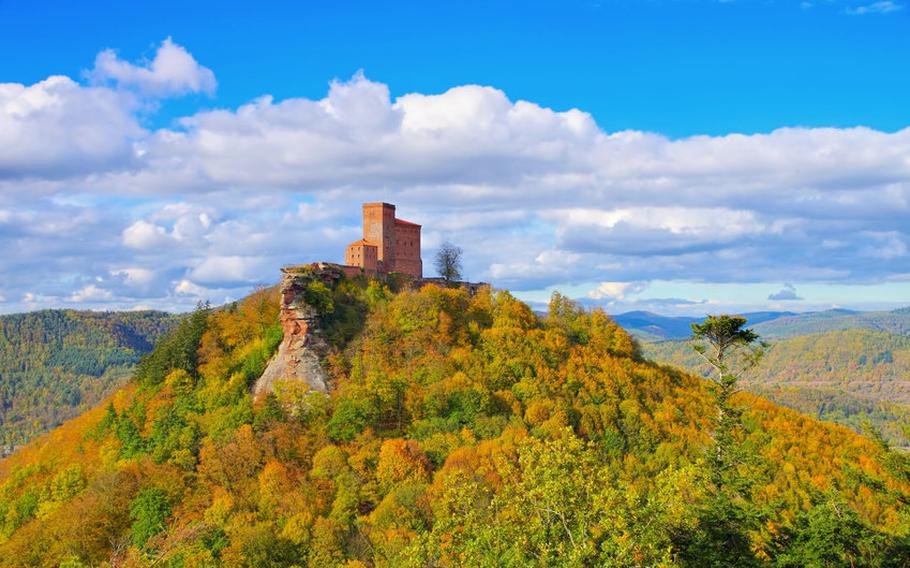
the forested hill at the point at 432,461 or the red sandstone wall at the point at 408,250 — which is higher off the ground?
the red sandstone wall at the point at 408,250

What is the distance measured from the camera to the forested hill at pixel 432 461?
88.8ft

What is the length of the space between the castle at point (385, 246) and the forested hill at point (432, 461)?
10.3 ft

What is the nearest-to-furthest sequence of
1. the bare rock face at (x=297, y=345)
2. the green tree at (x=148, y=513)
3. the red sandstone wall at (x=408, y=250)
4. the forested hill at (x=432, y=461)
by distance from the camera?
the forested hill at (x=432, y=461)
the green tree at (x=148, y=513)
the bare rock face at (x=297, y=345)
the red sandstone wall at (x=408, y=250)

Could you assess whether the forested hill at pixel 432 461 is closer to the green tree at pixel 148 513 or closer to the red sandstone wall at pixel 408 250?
the green tree at pixel 148 513

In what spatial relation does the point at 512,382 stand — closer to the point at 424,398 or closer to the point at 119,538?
the point at 424,398

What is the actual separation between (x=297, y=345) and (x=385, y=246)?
16199mm

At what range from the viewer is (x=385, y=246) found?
76.9m

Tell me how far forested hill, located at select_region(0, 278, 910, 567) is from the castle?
3.13 m

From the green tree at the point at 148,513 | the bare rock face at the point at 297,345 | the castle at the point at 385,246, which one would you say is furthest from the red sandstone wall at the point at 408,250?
the green tree at the point at 148,513

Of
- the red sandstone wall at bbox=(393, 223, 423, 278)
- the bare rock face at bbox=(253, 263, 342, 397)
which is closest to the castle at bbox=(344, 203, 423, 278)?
the red sandstone wall at bbox=(393, 223, 423, 278)

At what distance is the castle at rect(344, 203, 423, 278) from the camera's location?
7531cm

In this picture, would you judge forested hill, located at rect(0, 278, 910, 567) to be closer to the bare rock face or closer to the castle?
the bare rock face

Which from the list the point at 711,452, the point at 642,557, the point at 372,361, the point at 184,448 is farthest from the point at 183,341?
the point at 642,557

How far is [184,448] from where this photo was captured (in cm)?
6019
